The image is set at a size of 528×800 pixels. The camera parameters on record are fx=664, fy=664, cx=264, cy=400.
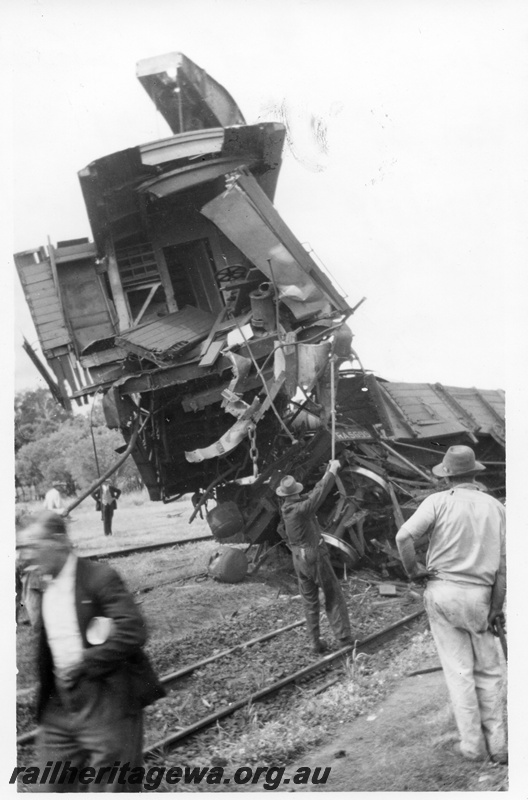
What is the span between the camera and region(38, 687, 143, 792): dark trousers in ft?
11.0

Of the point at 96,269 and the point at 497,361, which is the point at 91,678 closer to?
the point at 497,361

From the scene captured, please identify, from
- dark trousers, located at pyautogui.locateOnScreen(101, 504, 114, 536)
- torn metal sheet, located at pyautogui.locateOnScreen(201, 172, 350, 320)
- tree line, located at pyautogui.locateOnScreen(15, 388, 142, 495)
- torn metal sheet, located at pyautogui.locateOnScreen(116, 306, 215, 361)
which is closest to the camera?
tree line, located at pyautogui.locateOnScreen(15, 388, 142, 495)

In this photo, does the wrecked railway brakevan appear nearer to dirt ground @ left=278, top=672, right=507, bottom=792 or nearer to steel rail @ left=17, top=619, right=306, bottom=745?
steel rail @ left=17, top=619, right=306, bottom=745

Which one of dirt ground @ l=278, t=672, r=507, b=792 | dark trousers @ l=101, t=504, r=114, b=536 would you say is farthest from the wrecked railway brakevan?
dark trousers @ l=101, t=504, r=114, b=536

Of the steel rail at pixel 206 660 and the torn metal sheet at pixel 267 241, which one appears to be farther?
the torn metal sheet at pixel 267 241

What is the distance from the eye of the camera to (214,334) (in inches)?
357

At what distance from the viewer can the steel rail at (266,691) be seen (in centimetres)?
503

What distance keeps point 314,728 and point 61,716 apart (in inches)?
104

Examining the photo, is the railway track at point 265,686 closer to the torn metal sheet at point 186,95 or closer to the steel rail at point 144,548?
the steel rail at point 144,548

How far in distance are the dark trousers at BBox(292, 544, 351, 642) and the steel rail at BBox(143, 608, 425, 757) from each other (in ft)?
0.86

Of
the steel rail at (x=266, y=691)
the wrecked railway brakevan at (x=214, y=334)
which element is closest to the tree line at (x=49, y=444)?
the wrecked railway brakevan at (x=214, y=334)

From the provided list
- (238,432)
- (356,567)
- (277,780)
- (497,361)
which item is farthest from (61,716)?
(356,567)

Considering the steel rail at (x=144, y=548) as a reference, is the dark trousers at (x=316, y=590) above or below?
above

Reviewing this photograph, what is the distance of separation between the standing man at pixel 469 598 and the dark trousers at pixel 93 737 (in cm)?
203
